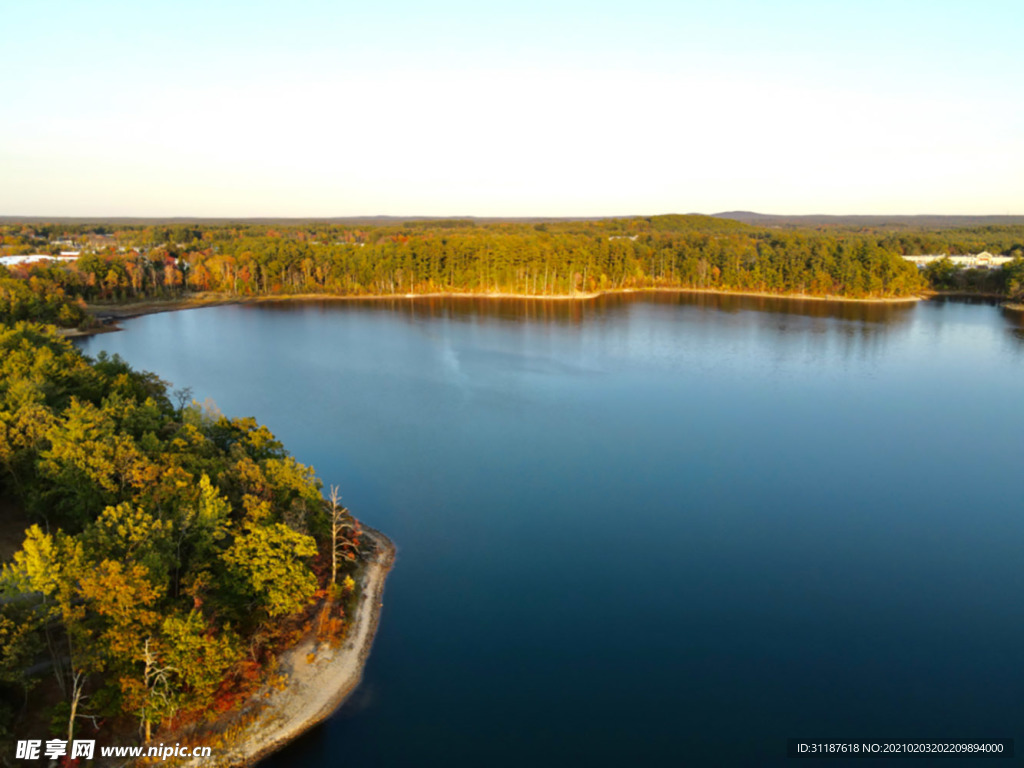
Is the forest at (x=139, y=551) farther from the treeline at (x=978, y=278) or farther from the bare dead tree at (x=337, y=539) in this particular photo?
the treeline at (x=978, y=278)

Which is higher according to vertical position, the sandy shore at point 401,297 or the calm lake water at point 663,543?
the sandy shore at point 401,297

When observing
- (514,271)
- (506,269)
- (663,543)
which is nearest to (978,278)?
(514,271)

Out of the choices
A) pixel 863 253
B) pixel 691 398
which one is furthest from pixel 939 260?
pixel 691 398

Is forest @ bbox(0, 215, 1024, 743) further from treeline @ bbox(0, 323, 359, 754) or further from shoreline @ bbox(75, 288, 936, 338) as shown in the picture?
shoreline @ bbox(75, 288, 936, 338)

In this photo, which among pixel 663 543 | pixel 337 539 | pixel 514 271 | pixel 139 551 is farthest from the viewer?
pixel 514 271

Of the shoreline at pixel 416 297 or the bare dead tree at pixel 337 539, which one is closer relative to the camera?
the bare dead tree at pixel 337 539

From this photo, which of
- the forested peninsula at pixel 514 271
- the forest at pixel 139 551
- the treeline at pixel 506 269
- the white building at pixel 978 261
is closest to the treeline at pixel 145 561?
the forest at pixel 139 551

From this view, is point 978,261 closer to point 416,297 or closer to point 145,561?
point 416,297
